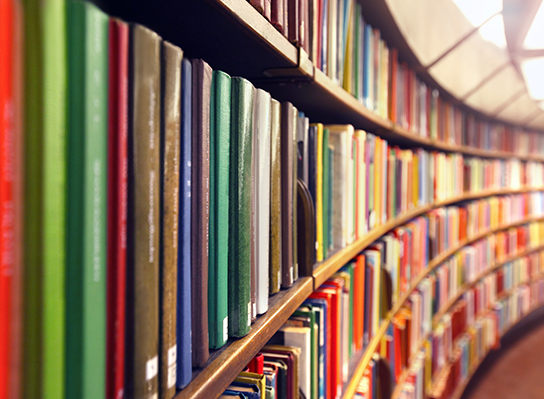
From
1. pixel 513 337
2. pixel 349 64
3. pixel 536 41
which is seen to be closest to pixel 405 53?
pixel 349 64

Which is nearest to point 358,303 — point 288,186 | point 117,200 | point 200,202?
point 288,186

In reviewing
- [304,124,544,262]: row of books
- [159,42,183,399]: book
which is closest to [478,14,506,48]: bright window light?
A: [304,124,544,262]: row of books

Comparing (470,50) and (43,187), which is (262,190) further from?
(470,50)

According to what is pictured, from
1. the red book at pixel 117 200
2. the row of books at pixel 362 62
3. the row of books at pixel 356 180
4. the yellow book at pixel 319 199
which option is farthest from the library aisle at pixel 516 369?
the red book at pixel 117 200

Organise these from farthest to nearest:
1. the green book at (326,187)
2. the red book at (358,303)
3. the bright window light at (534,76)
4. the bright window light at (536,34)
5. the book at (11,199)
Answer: the bright window light at (534,76) < the bright window light at (536,34) < the red book at (358,303) < the green book at (326,187) < the book at (11,199)

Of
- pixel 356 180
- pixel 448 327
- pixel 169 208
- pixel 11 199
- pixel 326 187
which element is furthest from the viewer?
pixel 448 327

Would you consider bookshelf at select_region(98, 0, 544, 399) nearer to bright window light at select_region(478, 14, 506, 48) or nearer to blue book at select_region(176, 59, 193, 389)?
blue book at select_region(176, 59, 193, 389)

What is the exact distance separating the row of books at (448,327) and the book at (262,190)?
0.79 m

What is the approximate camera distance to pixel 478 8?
1.95 meters

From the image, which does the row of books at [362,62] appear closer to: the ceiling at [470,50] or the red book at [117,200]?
the ceiling at [470,50]

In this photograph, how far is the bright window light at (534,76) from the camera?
2779mm

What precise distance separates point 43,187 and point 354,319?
1.08 m

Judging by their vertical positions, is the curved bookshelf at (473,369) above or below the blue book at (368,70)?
below

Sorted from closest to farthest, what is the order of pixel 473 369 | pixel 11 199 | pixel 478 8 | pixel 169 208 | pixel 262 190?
pixel 11 199
pixel 169 208
pixel 262 190
pixel 478 8
pixel 473 369
